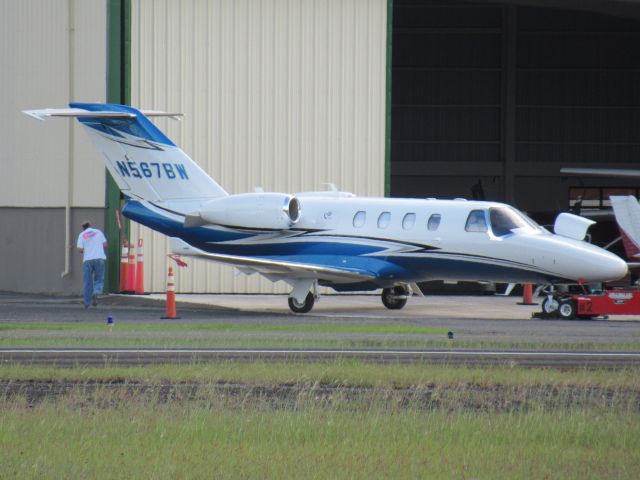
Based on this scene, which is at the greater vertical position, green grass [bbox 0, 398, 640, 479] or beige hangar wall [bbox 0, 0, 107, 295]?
beige hangar wall [bbox 0, 0, 107, 295]

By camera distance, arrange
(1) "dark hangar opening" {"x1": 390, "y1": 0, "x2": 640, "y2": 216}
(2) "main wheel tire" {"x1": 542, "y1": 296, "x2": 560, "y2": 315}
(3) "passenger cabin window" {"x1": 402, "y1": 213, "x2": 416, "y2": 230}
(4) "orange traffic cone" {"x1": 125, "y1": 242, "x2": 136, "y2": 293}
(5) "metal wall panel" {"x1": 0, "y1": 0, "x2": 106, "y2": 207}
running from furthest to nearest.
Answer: (1) "dark hangar opening" {"x1": 390, "y1": 0, "x2": 640, "y2": 216} → (5) "metal wall panel" {"x1": 0, "y1": 0, "x2": 106, "y2": 207} → (4) "orange traffic cone" {"x1": 125, "y1": 242, "x2": 136, "y2": 293} → (3) "passenger cabin window" {"x1": 402, "y1": 213, "x2": 416, "y2": 230} → (2) "main wheel tire" {"x1": 542, "y1": 296, "x2": 560, "y2": 315}

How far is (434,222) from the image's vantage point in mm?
25422

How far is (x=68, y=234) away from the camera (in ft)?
104

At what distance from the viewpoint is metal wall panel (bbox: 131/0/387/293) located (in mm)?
31953

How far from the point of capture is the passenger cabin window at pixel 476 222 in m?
24.9

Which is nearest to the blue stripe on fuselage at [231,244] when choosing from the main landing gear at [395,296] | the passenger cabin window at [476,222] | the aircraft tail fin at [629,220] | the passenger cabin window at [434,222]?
the passenger cabin window at [434,222]

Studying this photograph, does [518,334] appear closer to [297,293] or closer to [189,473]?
[297,293]

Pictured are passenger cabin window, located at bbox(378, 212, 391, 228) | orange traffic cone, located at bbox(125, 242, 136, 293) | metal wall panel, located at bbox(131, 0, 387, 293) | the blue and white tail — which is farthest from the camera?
metal wall panel, located at bbox(131, 0, 387, 293)

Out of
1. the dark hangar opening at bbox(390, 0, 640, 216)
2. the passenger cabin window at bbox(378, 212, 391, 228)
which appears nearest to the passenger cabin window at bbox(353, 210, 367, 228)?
the passenger cabin window at bbox(378, 212, 391, 228)

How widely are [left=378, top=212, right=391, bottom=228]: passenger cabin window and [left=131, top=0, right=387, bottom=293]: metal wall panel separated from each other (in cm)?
630

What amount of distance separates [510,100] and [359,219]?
2875 cm

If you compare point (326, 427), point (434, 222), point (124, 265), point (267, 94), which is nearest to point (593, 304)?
point (434, 222)

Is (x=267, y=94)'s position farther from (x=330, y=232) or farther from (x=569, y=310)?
(x=569, y=310)

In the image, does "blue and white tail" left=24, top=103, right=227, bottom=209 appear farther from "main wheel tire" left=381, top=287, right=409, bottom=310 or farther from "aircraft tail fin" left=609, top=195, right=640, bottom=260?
"aircraft tail fin" left=609, top=195, right=640, bottom=260
